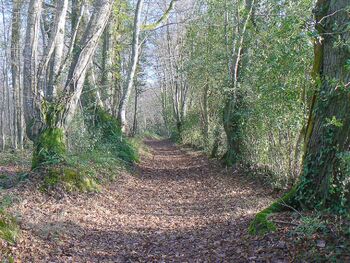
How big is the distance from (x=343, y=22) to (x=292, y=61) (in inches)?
103

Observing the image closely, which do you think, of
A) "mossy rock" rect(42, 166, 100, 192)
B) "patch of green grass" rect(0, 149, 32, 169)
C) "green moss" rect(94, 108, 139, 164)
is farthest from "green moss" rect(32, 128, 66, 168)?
"green moss" rect(94, 108, 139, 164)

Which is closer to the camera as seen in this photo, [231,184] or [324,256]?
[324,256]

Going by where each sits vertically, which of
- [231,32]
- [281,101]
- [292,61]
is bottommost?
[281,101]

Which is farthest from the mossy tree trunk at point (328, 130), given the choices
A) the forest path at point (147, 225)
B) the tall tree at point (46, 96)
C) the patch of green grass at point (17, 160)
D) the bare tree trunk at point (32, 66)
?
the patch of green grass at point (17, 160)

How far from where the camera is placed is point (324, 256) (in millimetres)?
4402

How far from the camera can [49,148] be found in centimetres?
923

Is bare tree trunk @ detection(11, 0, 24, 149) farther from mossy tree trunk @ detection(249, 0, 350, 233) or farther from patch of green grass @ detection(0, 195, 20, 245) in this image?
mossy tree trunk @ detection(249, 0, 350, 233)

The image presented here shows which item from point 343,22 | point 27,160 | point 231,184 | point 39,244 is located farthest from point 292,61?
point 27,160

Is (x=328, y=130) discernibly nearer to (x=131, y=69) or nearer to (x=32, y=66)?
(x=32, y=66)

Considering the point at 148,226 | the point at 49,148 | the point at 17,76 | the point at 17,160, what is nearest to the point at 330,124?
the point at 148,226

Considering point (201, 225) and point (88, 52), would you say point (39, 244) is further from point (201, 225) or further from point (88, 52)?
point (88, 52)

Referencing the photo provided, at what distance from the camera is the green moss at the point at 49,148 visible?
9.05 metres

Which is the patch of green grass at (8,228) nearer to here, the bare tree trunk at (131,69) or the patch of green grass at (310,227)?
the patch of green grass at (310,227)

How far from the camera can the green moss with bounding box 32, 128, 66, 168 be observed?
9.05 m
